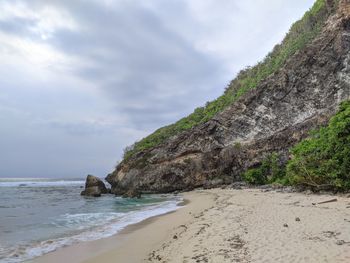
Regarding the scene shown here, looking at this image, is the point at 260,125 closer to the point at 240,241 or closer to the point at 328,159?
the point at 328,159

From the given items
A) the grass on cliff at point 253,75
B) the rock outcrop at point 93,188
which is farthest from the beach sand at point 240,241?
the grass on cliff at point 253,75

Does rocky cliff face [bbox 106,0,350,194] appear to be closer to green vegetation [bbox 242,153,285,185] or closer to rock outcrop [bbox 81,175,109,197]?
green vegetation [bbox 242,153,285,185]

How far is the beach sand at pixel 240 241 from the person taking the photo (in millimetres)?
7596

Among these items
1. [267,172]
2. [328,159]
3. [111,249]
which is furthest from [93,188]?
[111,249]

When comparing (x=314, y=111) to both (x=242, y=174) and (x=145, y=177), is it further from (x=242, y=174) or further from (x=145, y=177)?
(x=145, y=177)

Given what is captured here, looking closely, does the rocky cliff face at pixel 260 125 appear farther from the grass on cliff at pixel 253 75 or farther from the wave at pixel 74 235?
the wave at pixel 74 235

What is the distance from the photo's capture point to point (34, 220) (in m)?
19.1

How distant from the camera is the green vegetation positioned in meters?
31.0

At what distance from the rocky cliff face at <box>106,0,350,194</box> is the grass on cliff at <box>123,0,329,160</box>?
2300 mm

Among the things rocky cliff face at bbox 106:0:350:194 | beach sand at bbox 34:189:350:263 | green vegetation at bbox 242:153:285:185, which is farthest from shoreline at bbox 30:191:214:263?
rocky cliff face at bbox 106:0:350:194

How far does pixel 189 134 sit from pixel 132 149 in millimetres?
11613

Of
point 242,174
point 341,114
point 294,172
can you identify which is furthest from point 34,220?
point 242,174

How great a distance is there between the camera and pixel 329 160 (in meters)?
18.9

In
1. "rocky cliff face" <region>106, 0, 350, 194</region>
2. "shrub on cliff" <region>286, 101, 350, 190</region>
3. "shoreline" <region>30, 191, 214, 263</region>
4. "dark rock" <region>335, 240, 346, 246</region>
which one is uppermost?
"rocky cliff face" <region>106, 0, 350, 194</region>
